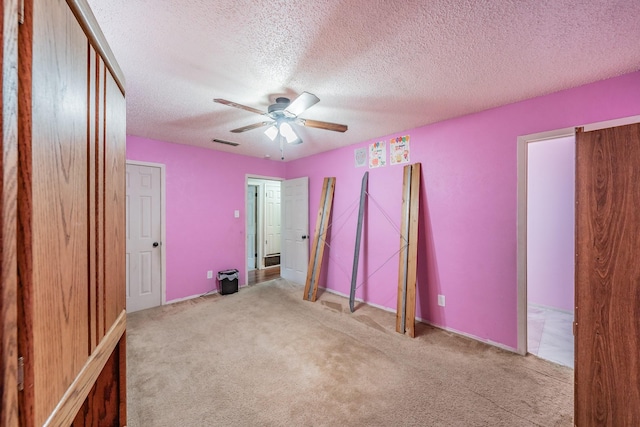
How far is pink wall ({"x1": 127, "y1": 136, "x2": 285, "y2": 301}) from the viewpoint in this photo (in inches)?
147

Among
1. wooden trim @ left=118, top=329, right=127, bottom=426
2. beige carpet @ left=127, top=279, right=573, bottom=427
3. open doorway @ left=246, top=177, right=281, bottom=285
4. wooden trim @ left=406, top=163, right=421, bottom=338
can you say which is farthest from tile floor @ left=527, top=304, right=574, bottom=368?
open doorway @ left=246, top=177, right=281, bottom=285

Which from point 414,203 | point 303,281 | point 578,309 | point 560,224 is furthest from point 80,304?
point 560,224

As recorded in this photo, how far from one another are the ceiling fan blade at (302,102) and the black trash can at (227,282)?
2.98m

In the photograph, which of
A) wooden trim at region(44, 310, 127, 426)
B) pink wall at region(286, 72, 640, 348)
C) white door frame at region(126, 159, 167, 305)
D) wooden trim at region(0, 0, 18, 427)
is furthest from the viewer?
white door frame at region(126, 159, 167, 305)

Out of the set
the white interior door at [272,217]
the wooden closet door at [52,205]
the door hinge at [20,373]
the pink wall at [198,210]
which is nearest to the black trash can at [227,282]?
the pink wall at [198,210]

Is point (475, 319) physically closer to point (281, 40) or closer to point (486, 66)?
point (486, 66)

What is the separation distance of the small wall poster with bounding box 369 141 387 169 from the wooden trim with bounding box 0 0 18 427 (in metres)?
3.40

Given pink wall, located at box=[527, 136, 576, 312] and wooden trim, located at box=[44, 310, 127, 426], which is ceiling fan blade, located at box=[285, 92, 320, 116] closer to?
wooden trim, located at box=[44, 310, 127, 426]

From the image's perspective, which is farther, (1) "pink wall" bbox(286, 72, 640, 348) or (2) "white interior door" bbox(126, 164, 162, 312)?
(2) "white interior door" bbox(126, 164, 162, 312)

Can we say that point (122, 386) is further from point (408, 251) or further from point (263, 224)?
point (263, 224)

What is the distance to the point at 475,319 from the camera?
268 centimetres

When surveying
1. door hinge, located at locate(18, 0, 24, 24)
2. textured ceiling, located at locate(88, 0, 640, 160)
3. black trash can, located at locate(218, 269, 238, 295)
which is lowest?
black trash can, located at locate(218, 269, 238, 295)

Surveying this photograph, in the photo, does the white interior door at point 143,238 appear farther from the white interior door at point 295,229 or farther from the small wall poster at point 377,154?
the small wall poster at point 377,154

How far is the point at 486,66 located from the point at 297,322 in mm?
3049
